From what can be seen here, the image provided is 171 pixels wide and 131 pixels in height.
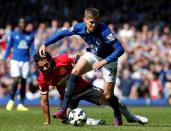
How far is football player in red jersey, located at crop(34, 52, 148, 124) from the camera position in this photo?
12578 millimetres

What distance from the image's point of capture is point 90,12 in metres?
12.2

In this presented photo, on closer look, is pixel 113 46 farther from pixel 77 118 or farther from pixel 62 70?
pixel 77 118

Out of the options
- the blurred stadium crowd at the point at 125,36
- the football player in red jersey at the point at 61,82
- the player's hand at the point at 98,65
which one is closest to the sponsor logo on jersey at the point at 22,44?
the blurred stadium crowd at the point at 125,36

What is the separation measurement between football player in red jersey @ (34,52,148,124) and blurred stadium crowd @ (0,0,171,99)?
7169 mm

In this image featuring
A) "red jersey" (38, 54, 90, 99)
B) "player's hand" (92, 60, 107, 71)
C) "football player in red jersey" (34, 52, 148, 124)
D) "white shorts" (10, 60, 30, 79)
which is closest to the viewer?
"player's hand" (92, 60, 107, 71)

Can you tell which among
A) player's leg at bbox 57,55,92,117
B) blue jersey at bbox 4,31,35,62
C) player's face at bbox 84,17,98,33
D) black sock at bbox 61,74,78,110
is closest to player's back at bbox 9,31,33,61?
blue jersey at bbox 4,31,35,62

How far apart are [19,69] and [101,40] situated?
751cm

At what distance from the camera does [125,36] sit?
→ 26.9 m

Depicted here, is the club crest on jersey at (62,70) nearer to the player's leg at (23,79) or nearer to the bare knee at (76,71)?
the bare knee at (76,71)

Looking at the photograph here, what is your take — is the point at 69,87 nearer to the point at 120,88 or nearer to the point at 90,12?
the point at 90,12

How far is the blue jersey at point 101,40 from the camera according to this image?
12.4m

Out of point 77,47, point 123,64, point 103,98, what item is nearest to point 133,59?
point 123,64

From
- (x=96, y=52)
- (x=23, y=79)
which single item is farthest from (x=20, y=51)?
(x=96, y=52)

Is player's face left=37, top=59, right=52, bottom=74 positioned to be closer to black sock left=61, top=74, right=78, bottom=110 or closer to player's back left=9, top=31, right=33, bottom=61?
black sock left=61, top=74, right=78, bottom=110
